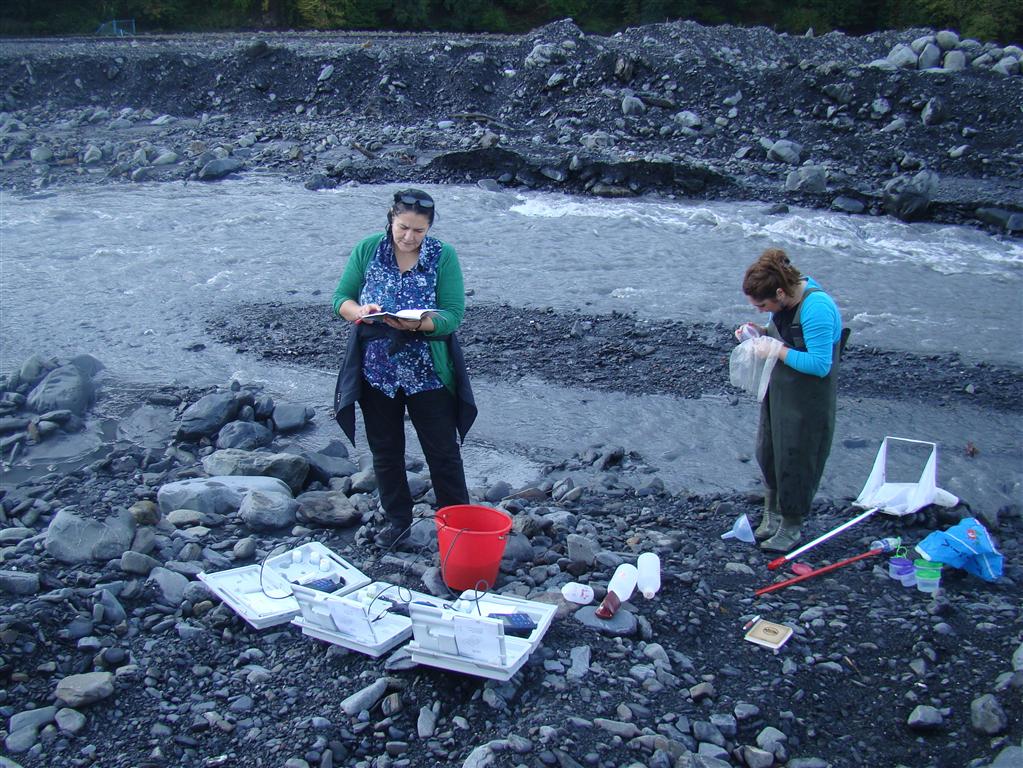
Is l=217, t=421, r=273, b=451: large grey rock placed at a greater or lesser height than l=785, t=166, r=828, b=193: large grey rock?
lesser

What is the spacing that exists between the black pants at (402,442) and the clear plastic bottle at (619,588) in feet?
3.22

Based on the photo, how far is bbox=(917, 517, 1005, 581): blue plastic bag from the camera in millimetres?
4648

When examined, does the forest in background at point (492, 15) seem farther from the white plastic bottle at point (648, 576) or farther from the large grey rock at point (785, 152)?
the white plastic bottle at point (648, 576)

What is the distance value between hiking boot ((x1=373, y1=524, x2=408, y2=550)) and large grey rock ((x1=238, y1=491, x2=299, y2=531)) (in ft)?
2.31

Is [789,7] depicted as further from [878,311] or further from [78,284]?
[78,284]

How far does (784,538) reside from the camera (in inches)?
195

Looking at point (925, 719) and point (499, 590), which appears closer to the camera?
point (925, 719)

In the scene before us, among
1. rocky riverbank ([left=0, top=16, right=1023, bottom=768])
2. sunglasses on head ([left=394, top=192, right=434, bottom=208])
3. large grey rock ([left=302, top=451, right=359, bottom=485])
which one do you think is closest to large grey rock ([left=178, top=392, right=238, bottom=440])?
rocky riverbank ([left=0, top=16, right=1023, bottom=768])

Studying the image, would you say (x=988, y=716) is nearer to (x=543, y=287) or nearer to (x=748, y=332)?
(x=748, y=332)

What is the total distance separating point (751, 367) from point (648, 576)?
3.91 feet

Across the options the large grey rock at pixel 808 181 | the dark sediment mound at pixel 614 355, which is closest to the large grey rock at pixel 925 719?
the dark sediment mound at pixel 614 355

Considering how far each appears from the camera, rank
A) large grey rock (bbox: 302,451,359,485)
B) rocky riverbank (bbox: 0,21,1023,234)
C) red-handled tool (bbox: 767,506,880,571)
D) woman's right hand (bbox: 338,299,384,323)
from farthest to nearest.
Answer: rocky riverbank (bbox: 0,21,1023,234)
large grey rock (bbox: 302,451,359,485)
red-handled tool (bbox: 767,506,880,571)
woman's right hand (bbox: 338,299,384,323)

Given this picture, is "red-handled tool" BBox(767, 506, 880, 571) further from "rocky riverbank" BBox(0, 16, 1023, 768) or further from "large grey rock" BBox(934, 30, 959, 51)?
"large grey rock" BBox(934, 30, 959, 51)

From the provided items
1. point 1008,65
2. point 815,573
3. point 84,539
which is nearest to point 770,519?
point 815,573
